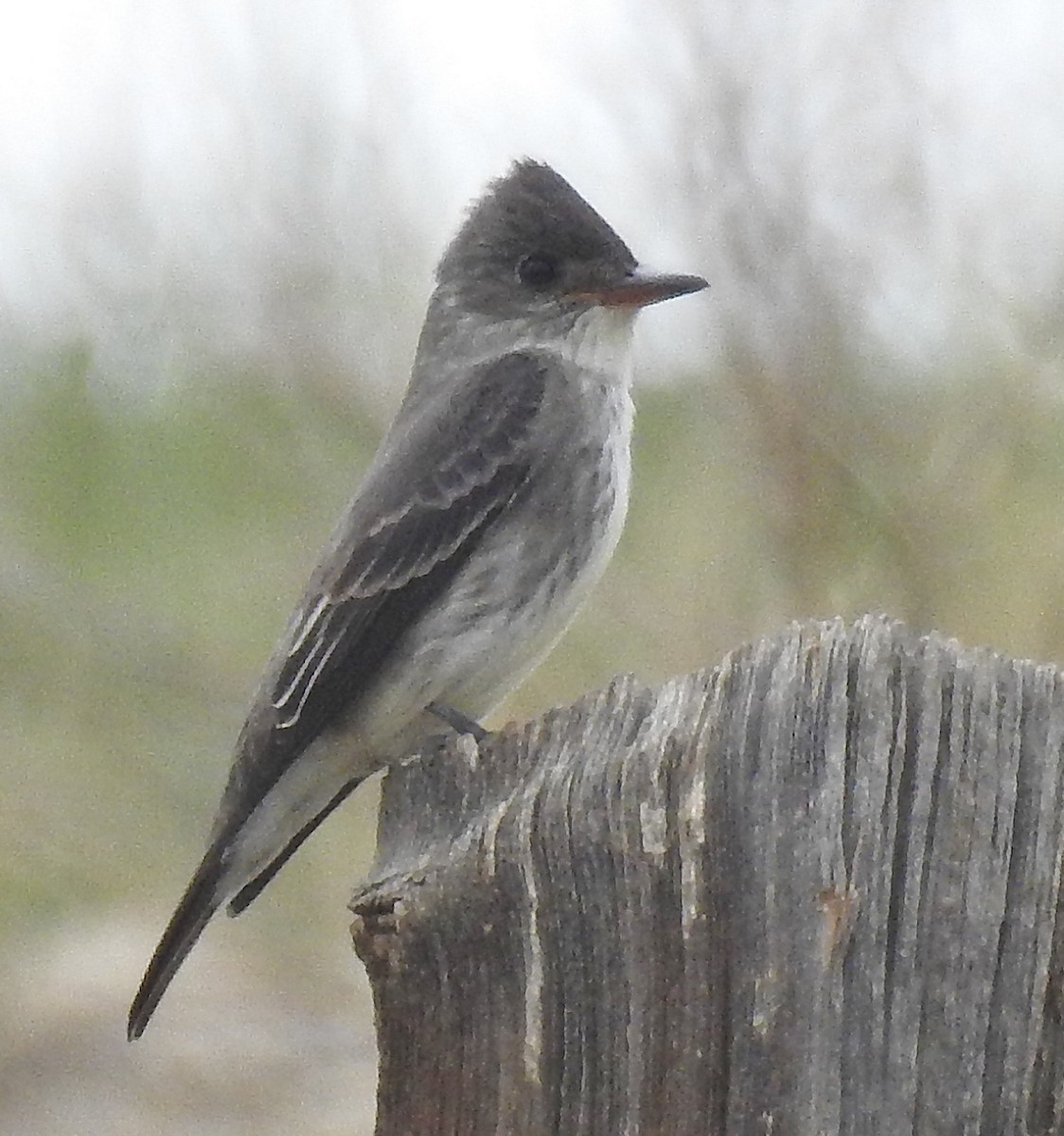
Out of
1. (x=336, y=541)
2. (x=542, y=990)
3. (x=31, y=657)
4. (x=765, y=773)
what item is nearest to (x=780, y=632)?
(x=765, y=773)

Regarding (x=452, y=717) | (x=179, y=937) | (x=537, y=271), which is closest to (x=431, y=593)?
(x=452, y=717)

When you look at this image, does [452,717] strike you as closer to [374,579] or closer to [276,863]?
[374,579]

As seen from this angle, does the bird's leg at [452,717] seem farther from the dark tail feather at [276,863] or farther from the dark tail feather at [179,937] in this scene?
the dark tail feather at [179,937]

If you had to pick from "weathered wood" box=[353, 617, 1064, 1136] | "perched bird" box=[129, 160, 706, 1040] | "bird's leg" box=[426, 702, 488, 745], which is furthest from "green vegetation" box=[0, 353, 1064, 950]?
"weathered wood" box=[353, 617, 1064, 1136]

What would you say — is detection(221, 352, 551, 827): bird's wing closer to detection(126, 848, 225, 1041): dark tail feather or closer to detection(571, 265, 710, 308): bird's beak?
detection(126, 848, 225, 1041): dark tail feather

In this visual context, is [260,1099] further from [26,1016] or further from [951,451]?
[951,451]

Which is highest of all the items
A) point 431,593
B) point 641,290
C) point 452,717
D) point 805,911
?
point 641,290
